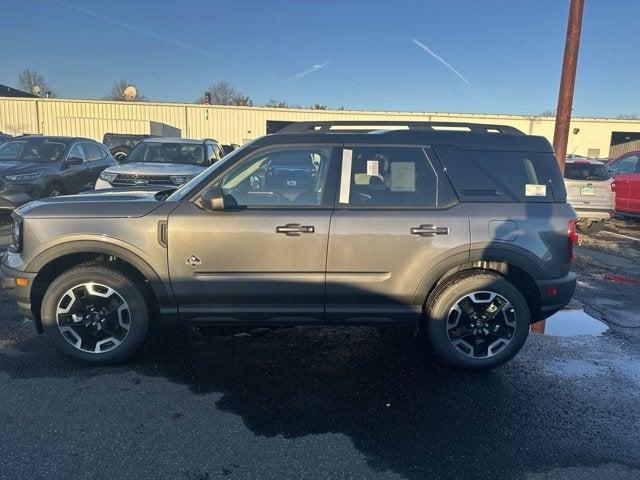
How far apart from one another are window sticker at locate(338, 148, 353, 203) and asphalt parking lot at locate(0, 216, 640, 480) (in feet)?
4.52

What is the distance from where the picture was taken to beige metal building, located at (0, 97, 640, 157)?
3086cm

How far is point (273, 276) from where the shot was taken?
11.6ft

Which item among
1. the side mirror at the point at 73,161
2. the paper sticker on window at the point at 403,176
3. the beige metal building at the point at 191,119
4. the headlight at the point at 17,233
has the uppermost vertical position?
the beige metal building at the point at 191,119

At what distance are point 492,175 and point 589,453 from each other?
2.00 m

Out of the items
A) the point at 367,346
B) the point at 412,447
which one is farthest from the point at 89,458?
the point at 367,346

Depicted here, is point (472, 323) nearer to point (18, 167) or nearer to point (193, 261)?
point (193, 261)

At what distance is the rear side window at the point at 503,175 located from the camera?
3.64 m

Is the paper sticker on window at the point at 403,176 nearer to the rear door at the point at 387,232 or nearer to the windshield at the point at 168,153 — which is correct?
the rear door at the point at 387,232

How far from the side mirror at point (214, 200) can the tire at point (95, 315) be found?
2.85 ft

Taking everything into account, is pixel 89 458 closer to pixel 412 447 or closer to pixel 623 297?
pixel 412 447

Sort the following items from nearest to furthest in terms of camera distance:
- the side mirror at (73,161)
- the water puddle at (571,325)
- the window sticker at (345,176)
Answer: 1. the window sticker at (345,176)
2. the water puddle at (571,325)
3. the side mirror at (73,161)

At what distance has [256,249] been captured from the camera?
348 centimetres

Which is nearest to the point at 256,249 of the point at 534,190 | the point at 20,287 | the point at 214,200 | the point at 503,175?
the point at 214,200

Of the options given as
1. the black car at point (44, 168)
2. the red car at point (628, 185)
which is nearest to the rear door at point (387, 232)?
the black car at point (44, 168)
